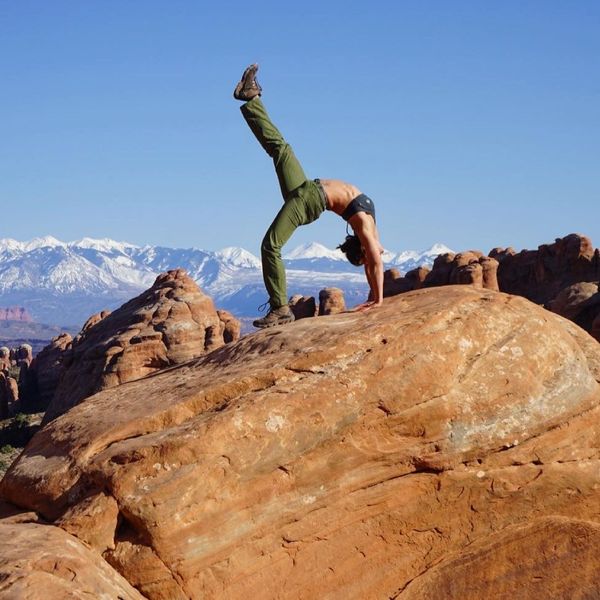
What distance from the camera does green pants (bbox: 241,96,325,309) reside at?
15125 millimetres

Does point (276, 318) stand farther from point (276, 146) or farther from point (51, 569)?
point (51, 569)

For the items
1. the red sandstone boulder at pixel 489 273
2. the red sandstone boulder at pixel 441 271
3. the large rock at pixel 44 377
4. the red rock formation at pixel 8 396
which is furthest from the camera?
the large rock at pixel 44 377

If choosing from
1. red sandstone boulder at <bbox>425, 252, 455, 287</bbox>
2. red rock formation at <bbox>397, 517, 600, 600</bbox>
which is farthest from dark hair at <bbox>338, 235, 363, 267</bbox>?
red sandstone boulder at <bbox>425, 252, 455, 287</bbox>

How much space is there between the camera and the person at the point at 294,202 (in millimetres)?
15148

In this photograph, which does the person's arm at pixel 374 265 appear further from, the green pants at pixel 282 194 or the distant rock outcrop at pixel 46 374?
the distant rock outcrop at pixel 46 374

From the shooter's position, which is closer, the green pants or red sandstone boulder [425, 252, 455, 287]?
the green pants

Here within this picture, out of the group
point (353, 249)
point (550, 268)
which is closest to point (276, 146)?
point (353, 249)

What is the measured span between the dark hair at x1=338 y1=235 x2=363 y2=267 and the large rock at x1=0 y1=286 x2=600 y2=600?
6.11 ft

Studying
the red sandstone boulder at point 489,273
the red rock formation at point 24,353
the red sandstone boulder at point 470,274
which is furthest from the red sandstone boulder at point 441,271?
the red rock formation at point 24,353

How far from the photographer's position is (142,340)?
201 ft

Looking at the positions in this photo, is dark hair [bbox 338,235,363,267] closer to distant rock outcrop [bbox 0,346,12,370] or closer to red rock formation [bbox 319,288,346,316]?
red rock formation [bbox 319,288,346,316]

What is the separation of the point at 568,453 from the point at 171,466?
5872 mm

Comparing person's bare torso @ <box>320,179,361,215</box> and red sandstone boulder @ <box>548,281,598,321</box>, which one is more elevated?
person's bare torso @ <box>320,179,361,215</box>

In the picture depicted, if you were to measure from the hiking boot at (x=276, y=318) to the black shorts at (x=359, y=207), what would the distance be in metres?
1.93
